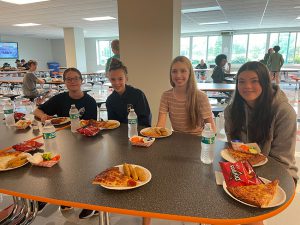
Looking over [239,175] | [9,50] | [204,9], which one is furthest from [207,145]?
[9,50]

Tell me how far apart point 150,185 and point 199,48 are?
13007 millimetres

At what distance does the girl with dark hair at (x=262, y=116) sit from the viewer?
1.33 metres

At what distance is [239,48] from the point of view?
1204 centimetres

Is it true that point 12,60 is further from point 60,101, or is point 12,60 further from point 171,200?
point 171,200

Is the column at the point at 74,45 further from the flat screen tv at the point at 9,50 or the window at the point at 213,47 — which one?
the window at the point at 213,47

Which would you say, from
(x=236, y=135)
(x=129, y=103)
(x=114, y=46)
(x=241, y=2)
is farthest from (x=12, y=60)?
(x=236, y=135)

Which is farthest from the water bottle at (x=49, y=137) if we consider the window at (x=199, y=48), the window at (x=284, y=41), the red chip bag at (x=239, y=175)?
the window at (x=284, y=41)

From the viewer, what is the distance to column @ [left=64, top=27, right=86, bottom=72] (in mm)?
9320

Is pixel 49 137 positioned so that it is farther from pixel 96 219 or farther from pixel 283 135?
pixel 283 135

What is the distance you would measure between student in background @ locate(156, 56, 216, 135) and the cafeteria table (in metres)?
0.46

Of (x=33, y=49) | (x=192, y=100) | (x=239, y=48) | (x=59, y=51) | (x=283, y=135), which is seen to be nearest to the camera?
(x=283, y=135)

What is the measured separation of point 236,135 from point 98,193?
3.52ft

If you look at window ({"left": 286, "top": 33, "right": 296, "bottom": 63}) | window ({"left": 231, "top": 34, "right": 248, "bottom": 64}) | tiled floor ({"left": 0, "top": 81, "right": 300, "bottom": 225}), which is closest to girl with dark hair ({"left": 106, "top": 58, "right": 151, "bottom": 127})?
tiled floor ({"left": 0, "top": 81, "right": 300, "bottom": 225})

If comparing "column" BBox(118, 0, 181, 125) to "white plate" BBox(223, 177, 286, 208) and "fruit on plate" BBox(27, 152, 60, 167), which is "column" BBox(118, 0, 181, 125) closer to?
"fruit on plate" BBox(27, 152, 60, 167)
